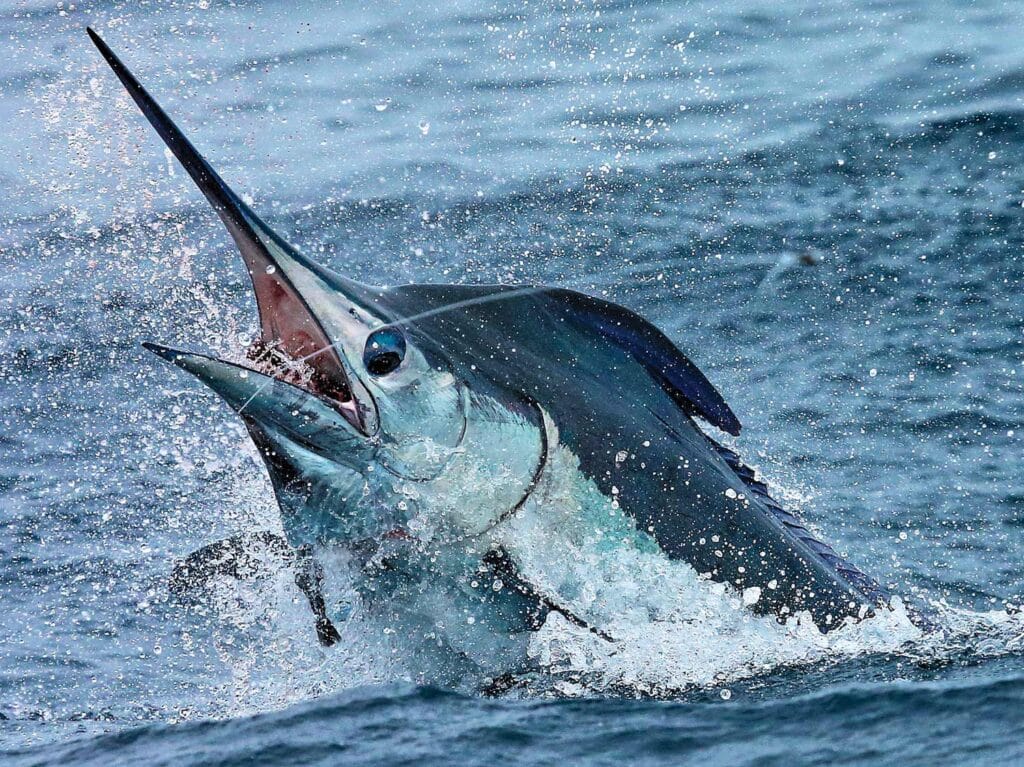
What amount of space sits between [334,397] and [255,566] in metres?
0.59

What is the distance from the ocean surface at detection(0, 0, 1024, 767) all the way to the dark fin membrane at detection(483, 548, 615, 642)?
0.39ft

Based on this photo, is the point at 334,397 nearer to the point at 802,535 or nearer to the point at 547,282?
the point at 802,535

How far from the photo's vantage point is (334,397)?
307cm

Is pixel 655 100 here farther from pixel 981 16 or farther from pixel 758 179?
pixel 981 16

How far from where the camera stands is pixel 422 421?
309 cm

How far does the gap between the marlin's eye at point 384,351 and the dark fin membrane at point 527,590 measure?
1.76ft

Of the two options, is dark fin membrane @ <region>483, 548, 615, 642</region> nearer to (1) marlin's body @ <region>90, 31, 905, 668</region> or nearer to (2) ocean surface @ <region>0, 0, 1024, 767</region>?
(1) marlin's body @ <region>90, 31, 905, 668</region>

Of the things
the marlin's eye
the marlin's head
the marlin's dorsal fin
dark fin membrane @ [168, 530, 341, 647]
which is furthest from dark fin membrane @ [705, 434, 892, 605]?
dark fin membrane @ [168, 530, 341, 647]

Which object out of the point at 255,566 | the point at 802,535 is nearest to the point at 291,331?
the point at 255,566

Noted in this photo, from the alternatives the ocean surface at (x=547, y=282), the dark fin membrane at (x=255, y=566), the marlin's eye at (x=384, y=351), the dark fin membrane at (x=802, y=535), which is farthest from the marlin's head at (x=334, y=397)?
the dark fin membrane at (x=802, y=535)

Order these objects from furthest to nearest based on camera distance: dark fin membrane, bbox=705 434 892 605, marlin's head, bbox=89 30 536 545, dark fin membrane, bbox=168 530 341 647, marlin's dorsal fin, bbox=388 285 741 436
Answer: dark fin membrane, bbox=705 434 892 605
marlin's dorsal fin, bbox=388 285 741 436
dark fin membrane, bbox=168 530 341 647
marlin's head, bbox=89 30 536 545

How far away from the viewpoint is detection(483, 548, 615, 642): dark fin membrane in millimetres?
3281

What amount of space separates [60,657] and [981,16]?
24.5 feet

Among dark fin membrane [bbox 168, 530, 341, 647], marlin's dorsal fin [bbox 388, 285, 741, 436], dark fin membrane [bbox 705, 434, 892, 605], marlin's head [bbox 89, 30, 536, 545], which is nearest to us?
marlin's head [bbox 89, 30, 536, 545]
